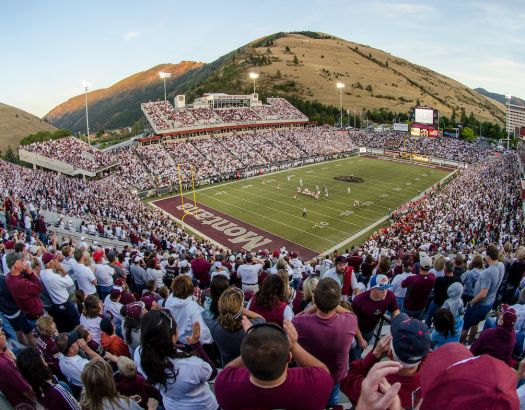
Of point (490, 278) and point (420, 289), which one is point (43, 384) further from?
point (490, 278)

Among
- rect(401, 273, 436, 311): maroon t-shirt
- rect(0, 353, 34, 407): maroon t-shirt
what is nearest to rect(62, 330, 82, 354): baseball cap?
rect(0, 353, 34, 407): maroon t-shirt

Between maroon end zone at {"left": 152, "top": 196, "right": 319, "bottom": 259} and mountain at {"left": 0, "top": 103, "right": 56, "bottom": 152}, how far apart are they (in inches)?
4380

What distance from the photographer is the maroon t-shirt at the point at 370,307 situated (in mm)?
→ 5207

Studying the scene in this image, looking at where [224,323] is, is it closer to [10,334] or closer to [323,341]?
[323,341]

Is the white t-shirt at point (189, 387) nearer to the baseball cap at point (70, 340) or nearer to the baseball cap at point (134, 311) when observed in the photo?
the baseball cap at point (70, 340)

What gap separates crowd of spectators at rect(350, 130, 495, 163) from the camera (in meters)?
63.0

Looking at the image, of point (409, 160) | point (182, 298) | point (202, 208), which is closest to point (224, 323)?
point (182, 298)

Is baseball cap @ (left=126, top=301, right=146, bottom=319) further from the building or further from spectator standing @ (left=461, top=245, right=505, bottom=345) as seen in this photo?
the building

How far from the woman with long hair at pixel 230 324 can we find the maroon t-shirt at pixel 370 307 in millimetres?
1780

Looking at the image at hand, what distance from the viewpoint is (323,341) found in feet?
12.6

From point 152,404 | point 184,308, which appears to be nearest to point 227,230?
point 184,308

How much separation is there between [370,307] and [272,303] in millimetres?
1328

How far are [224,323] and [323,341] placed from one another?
0.99m

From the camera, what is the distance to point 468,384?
71.9 inches
